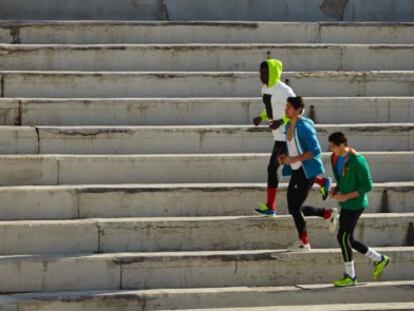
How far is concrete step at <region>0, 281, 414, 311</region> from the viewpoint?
9.34 m

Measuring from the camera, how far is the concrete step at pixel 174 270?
9.65m

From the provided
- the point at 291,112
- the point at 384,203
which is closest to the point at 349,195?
the point at 291,112

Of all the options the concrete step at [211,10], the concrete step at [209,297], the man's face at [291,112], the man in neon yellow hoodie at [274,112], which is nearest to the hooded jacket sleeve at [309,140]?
the man's face at [291,112]

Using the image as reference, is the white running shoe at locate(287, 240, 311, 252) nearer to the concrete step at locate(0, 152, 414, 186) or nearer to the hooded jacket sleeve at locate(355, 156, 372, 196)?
the hooded jacket sleeve at locate(355, 156, 372, 196)

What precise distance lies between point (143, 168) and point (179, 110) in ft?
3.31

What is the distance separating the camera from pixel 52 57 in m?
12.2

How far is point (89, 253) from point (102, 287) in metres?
0.38

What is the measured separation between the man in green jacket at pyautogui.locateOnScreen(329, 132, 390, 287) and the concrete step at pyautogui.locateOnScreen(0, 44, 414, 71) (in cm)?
318

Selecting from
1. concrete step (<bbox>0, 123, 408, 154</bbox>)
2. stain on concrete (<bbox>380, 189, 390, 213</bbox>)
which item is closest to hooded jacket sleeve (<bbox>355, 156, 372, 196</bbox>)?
stain on concrete (<bbox>380, 189, 390, 213</bbox>)

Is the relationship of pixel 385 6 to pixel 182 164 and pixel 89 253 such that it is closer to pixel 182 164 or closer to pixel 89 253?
pixel 182 164

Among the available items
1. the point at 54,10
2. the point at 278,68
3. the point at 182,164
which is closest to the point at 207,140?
the point at 182,164

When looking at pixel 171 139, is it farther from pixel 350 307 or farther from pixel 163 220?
pixel 350 307

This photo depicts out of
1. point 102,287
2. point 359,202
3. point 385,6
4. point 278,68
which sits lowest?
point 102,287

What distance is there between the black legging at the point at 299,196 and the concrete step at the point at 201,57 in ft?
9.65
